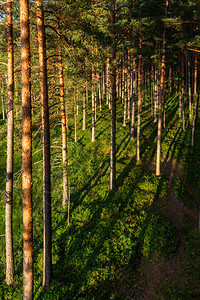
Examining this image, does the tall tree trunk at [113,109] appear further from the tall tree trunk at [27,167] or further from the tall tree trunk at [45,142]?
the tall tree trunk at [27,167]

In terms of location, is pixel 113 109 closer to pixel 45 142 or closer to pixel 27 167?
pixel 45 142

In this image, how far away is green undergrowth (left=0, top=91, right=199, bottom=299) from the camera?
8.27 metres

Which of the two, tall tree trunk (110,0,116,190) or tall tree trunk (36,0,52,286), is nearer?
tall tree trunk (36,0,52,286)

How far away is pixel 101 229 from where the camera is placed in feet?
35.2

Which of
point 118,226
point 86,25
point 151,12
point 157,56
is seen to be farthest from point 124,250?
point 151,12

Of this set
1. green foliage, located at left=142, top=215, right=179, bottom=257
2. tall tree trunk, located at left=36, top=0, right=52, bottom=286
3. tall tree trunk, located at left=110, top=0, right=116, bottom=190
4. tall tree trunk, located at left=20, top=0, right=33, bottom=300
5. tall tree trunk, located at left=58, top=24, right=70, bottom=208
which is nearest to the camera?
tall tree trunk, located at left=20, top=0, right=33, bottom=300

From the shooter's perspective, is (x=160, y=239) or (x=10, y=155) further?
(x=160, y=239)

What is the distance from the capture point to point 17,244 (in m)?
12.1

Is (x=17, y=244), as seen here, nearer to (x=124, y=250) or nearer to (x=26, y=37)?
(x=124, y=250)

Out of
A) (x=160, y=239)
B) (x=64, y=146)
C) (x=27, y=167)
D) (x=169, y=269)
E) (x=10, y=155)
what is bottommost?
(x=169, y=269)

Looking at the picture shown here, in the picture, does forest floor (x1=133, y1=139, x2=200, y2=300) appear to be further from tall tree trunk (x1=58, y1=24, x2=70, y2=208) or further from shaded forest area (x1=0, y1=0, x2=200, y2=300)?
tall tree trunk (x1=58, y1=24, x2=70, y2=208)

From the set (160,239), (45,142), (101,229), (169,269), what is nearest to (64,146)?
(45,142)

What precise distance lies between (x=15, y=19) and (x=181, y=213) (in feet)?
46.6

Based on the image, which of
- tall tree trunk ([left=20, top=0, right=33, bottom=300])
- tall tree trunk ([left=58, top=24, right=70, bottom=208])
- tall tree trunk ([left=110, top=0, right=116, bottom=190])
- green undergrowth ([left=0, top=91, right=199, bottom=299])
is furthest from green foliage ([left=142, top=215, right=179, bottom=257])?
tall tree trunk ([left=20, top=0, right=33, bottom=300])
